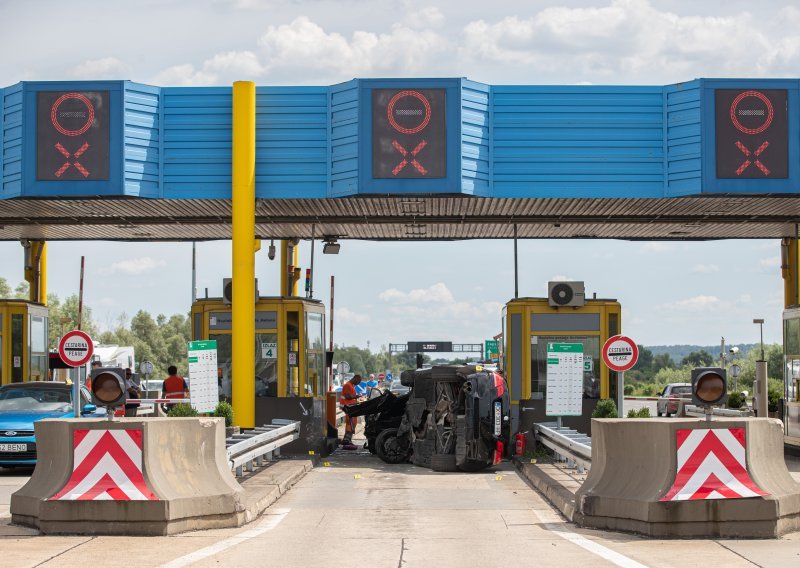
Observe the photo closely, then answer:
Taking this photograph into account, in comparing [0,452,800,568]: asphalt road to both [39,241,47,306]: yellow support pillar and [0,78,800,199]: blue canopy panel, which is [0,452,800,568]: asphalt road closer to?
[0,78,800,199]: blue canopy panel

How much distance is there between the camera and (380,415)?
24.2 metres

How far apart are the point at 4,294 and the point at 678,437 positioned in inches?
3954

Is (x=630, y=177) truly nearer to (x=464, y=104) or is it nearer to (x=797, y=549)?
(x=464, y=104)

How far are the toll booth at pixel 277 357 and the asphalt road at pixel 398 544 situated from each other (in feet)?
24.7

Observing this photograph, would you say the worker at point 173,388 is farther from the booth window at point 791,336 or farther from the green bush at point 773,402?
the green bush at point 773,402

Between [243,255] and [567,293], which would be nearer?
[243,255]

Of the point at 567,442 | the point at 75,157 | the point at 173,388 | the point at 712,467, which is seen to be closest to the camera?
the point at 712,467

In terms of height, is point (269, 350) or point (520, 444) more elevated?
point (269, 350)

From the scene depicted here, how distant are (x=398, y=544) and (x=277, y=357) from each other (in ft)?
38.8

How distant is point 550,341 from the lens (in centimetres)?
2312

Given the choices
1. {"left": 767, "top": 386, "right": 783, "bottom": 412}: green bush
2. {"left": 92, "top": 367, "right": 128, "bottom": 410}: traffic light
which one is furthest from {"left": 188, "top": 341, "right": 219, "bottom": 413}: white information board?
{"left": 767, "top": 386, "right": 783, "bottom": 412}: green bush

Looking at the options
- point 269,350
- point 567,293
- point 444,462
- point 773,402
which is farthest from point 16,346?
point 773,402

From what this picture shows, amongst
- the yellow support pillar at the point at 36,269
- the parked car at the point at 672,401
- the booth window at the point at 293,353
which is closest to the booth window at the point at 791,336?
the booth window at the point at 293,353

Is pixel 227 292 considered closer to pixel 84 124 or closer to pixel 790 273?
pixel 84 124
